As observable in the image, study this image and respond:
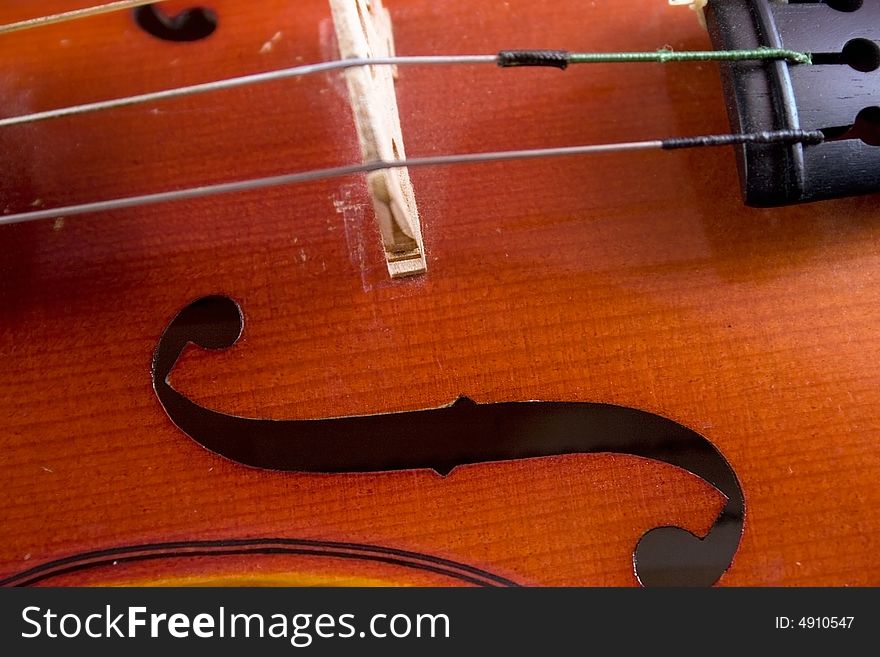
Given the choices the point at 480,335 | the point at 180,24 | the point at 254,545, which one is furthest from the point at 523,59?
the point at 254,545

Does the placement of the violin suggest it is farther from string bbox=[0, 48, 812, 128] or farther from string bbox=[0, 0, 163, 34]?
string bbox=[0, 0, 163, 34]

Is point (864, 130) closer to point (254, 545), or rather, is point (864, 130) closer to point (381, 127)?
point (381, 127)

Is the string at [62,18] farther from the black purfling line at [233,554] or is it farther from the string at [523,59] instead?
the black purfling line at [233,554]

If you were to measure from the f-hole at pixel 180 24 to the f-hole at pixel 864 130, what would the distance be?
72 cm

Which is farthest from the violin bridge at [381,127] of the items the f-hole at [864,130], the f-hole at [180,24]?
the f-hole at [864,130]

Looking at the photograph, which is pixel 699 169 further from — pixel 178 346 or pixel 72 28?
pixel 72 28

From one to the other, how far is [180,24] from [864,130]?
0.79 metres

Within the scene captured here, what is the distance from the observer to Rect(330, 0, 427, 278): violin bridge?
0.71 meters

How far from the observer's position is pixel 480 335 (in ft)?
Result: 2.61

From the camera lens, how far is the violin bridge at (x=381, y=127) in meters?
0.71
